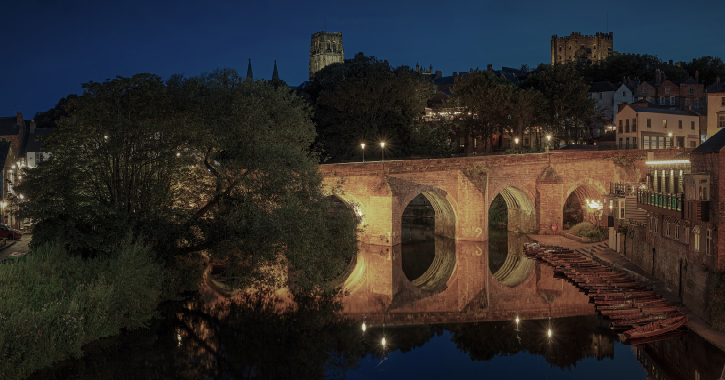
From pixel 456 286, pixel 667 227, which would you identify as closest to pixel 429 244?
pixel 456 286

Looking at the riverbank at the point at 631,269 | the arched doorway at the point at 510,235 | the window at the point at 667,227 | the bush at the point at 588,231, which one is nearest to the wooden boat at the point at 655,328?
the riverbank at the point at 631,269

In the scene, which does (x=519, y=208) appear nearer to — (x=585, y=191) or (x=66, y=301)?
(x=585, y=191)

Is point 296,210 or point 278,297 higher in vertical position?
point 296,210

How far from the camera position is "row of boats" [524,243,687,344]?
2055 cm

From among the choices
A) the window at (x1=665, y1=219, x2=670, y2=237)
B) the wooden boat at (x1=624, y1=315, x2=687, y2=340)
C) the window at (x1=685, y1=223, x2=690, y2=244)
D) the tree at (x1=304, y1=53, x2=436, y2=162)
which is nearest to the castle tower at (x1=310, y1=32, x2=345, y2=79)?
the tree at (x1=304, y1=53, x2=436, y2=162)

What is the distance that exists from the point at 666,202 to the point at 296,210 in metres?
15.4

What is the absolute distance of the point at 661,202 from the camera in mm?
25031

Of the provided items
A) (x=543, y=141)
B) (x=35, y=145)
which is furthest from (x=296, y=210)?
(x=543, y=141)

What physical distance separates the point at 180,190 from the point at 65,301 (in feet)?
30.0

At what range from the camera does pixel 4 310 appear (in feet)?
55.8

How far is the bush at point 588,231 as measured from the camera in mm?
40219

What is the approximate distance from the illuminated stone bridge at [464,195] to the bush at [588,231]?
1.56 meters

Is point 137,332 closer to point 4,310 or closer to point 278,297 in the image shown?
point 4,310

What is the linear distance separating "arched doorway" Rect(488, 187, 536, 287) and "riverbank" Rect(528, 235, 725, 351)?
2.14 meters
